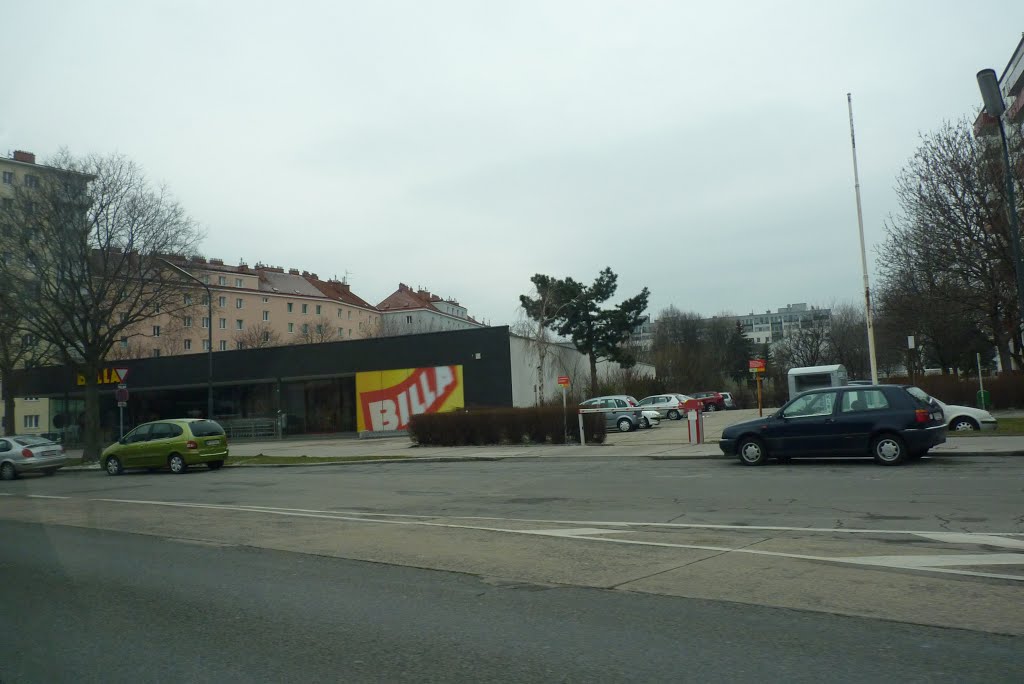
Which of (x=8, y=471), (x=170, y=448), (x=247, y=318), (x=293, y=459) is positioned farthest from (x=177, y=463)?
(x=247, y=318)

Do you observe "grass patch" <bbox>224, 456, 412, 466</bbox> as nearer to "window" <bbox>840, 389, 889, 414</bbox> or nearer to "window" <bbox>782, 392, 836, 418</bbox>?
"window" <bbox>782, 392, 836, 418</bbox>

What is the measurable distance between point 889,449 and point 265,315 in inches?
3097

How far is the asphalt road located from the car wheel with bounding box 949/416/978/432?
65.1ft

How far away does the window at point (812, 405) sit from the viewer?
1602cm

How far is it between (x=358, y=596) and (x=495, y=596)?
3.97 ft

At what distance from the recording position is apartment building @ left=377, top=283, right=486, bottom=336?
97.6 meters

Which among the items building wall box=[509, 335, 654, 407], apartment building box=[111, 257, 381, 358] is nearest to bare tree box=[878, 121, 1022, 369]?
building wall box=[509, 335, 654, 407]

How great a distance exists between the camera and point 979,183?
103 feet

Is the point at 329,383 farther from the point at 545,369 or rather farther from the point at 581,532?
the point at 581,532

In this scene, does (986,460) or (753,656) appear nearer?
(753,656)

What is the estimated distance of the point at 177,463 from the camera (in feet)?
78.1

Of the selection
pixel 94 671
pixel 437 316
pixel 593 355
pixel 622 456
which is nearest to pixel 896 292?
pixel 593 355

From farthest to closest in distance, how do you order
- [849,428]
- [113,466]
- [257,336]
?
[257,336], [113,466], [849,428]

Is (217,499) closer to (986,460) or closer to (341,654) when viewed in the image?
(341,654)
